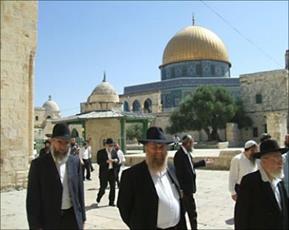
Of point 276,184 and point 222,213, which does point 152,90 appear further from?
point 276,184

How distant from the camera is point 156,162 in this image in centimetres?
247

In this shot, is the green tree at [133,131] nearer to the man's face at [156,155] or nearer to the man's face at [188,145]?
the man's face at [188,145]

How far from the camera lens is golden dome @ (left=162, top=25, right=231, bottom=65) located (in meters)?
41.7

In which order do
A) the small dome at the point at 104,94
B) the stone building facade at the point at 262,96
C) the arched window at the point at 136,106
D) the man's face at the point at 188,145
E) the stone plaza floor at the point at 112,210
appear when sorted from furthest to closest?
the arched window at the point at 136,106 < the stone building facade at the point at 262,96 < the small dome at the point at 104,94 < the stone plaza floor at the point at 112,210 < the man's face at the point at 188,145

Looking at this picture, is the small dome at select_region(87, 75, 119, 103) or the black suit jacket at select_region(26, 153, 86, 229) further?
the small dome at select_region(87, 75, 119, 103)

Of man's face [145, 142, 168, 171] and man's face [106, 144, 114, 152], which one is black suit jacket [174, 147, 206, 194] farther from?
man's face [106, 144, 114, 152]

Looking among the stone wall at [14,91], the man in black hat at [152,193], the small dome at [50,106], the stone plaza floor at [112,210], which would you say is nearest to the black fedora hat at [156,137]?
the man in black hat at [152,193]

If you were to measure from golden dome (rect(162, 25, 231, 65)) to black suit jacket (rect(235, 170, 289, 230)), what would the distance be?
4014 centimetres

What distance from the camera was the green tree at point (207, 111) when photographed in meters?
30.7

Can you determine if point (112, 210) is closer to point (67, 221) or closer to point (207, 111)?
point (67, 221)

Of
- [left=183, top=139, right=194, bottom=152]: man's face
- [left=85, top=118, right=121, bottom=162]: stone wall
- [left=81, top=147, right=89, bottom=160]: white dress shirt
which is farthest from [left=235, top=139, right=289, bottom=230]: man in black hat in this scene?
[left=85, top=118, right=121, bottom=162]: stone wall

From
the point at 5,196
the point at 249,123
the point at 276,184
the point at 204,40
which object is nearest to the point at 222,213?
the point at 276,184

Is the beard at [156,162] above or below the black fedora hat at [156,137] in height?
below

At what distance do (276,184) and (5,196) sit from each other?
6521 mm
